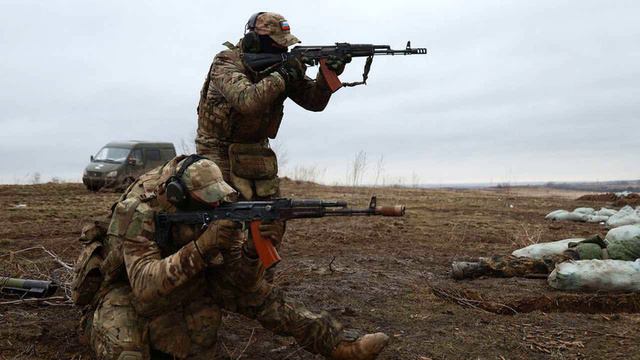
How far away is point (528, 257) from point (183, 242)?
3.63 meters

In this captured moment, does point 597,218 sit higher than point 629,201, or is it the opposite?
point 629,201

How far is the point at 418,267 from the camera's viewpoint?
558cm

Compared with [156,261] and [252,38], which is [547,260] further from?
[156,261]

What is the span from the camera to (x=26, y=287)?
3.80 meters

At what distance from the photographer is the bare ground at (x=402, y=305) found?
11.0 feet

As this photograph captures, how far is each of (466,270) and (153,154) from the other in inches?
470

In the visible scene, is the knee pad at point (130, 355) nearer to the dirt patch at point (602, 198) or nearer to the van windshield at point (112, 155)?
the van windshield at point (112, 155)

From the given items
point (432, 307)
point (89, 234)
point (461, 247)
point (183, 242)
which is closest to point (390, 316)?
point (432, 307)

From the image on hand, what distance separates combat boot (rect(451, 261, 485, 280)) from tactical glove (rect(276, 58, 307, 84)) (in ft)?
7.79

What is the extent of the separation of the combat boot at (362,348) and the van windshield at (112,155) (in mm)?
12637

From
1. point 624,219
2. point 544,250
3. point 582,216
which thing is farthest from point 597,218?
point 544,250

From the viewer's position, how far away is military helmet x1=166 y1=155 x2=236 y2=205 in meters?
2.71

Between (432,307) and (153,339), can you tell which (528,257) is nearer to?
(432,307)

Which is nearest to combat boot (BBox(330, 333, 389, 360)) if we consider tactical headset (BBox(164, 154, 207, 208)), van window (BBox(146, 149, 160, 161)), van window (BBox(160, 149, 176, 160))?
tactical headset (BBox(164, 154, 207, 208))
